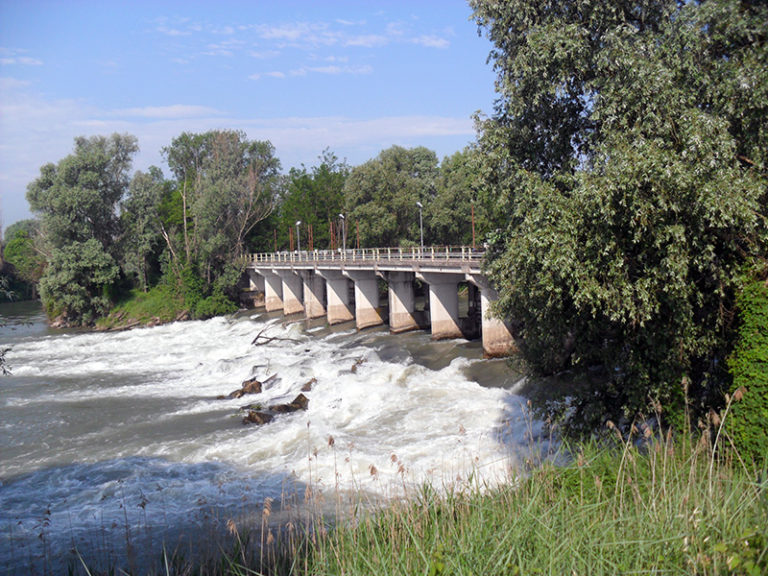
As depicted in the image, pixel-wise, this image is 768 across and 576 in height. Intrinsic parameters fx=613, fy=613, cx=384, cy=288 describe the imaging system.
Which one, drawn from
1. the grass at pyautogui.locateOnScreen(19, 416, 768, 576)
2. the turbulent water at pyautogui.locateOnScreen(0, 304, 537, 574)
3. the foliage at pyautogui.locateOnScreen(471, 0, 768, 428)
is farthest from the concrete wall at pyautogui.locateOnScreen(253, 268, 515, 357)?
the grass at pyautogui.locateOnScreen(19, 416, 768, 576)

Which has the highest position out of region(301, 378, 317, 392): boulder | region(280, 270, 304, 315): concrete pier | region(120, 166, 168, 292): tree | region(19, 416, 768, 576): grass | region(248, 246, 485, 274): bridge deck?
region(120, 166, 168, 292): tree

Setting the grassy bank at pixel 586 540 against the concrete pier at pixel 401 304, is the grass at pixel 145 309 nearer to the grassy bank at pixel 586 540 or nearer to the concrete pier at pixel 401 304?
the concrete pier at pixel 401 304

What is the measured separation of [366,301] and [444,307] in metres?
9.89

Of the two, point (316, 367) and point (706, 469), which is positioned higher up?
point (706, 469)

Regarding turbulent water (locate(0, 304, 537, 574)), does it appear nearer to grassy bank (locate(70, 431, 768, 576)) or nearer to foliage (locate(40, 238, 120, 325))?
grassy bank (locate(70, 431, 768, 576))

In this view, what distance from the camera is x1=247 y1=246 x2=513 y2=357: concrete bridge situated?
28641 mm

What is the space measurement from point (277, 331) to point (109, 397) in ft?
51.5

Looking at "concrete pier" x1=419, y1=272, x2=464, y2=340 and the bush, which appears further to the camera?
the bush

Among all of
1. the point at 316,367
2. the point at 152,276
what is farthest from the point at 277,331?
the point at 152,276

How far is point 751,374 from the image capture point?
8.95m

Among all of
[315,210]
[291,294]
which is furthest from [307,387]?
[315,210]

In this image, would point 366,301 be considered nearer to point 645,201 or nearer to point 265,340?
point 265,340

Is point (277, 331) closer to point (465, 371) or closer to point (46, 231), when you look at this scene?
point (465, 371)

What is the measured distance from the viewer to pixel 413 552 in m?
5.07
